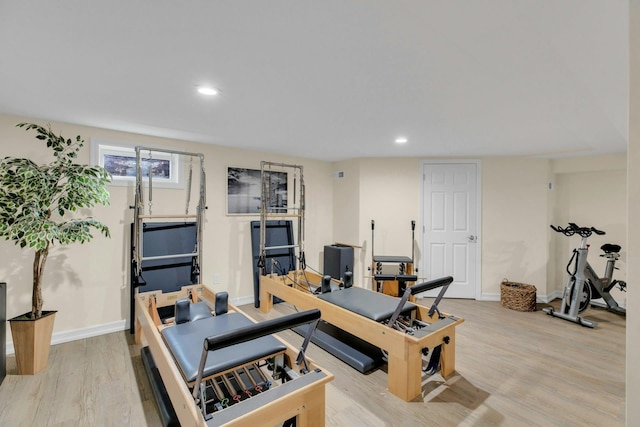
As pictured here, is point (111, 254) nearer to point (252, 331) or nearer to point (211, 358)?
point (211, 358)

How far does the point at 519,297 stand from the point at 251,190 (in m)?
4.08

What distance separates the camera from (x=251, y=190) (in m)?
4.29

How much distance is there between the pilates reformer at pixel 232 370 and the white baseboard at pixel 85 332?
3.40 ft

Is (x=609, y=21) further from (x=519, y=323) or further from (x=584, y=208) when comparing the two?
(x=584, y=208)

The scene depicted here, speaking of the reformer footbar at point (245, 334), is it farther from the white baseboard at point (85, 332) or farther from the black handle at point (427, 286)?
the white baseboard at point (85, 332)

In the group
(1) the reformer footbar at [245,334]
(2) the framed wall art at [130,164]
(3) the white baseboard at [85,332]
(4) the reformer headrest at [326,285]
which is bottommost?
(3) the white baseboard at [85,332]

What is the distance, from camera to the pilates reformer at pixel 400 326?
7.05ft

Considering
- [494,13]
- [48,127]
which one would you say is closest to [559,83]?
[494,13]

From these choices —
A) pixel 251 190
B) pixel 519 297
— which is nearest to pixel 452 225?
pixel 519 297

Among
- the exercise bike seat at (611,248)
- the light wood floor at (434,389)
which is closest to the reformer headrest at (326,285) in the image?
the light wood floor at (434,389)

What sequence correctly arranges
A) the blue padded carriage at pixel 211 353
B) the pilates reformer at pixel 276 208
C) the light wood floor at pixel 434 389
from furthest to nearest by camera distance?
the pilates reformer at pixel 276 208 → the light wood floor at pixel 434 389 → the blue padded carriage at pixel 211 353

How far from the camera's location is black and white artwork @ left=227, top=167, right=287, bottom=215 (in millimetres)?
4121

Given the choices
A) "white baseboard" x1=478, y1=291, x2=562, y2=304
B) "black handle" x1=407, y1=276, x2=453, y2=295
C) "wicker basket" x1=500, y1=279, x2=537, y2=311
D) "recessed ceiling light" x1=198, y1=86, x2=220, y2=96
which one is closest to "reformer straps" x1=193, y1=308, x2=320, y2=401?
"black handle" x1=407, y1=276, x2=453, y2=295

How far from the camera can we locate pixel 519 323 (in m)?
3.65
